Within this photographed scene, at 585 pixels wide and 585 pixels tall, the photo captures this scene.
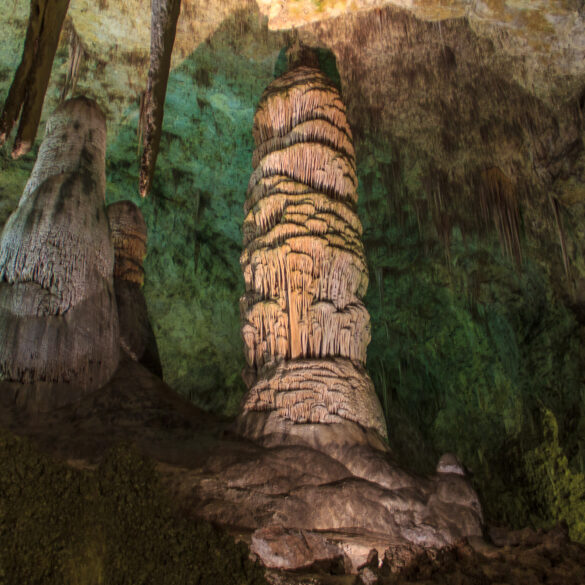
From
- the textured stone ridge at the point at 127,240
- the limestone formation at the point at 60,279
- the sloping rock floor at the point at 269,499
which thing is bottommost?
the sloping rock floor at the point at 269,499

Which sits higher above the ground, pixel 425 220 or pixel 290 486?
pixel 425 220

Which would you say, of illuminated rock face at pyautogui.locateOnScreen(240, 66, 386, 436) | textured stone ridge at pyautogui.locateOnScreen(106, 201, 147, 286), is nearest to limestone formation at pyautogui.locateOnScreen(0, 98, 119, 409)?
textured stone ridge at pyautogui.locateOnScreen(106, 201, 147, 286)

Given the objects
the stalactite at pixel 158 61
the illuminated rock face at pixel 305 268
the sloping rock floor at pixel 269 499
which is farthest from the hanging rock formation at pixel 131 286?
the stalactite at pixel 158 61

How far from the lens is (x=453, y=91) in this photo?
9.70m

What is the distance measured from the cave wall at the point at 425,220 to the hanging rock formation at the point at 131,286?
2.97 meters

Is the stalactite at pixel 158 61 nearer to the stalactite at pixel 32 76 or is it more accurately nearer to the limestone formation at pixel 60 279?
the stalactite at pixel 32 76

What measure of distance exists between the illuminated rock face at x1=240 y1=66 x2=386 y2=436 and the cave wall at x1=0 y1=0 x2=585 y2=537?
9.04ft

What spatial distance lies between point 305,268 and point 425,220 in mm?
6464

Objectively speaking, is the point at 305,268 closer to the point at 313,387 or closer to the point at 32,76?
the point at 313,387

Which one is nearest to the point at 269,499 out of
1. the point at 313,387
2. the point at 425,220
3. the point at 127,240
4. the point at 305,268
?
the point at 313,387

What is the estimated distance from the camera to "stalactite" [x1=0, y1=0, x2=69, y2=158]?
418 centimetres

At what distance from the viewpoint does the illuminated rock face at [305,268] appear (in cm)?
563

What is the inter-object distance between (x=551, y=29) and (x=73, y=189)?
23.9 feet

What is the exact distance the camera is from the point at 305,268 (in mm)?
6223
